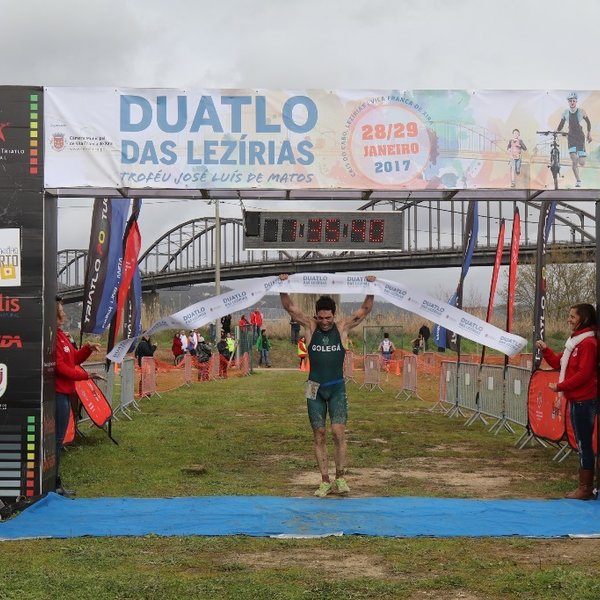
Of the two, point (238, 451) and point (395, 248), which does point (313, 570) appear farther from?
point (238, 451)

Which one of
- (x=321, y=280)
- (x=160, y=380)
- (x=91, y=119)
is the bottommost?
(x=160, y=380)

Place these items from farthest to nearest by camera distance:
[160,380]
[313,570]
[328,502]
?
1. [160,380]
2. [328,502]
3. [313,570]

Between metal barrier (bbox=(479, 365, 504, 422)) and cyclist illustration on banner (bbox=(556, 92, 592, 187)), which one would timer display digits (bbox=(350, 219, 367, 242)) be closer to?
cyclist illustration on banner (bbox=(556, 92, 592, 187))

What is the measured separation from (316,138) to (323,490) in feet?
12.1

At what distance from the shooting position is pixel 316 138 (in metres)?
9.60

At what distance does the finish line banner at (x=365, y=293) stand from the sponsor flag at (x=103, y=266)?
157 inches

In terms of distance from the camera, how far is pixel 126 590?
578 cm

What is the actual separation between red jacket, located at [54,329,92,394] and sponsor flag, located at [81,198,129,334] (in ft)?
13.0

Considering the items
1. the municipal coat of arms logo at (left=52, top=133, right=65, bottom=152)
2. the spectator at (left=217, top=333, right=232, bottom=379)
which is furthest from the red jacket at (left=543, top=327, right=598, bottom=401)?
the spectator at (left=217, top=333, right=232, bottom=379)

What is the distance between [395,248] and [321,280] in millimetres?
1337

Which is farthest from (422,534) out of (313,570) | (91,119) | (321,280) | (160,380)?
(160,380)

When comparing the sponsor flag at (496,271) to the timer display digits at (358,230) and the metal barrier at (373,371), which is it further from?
the metal barrier at (373,371)

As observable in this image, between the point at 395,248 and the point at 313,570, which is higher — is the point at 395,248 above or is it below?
above


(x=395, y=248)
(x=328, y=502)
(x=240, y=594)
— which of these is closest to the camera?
(x=240, y=594)
